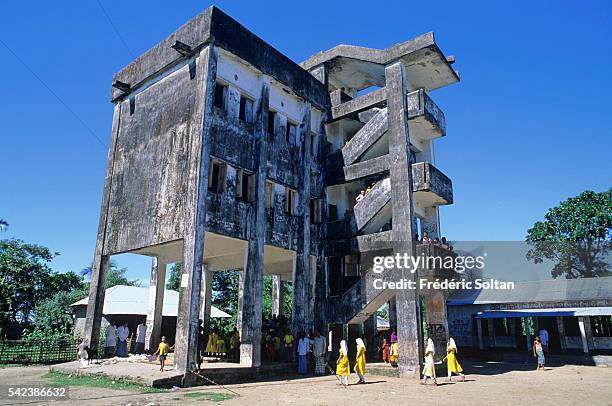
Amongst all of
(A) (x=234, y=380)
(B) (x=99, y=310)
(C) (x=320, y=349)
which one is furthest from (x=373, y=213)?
(B) (x=99, y=310)

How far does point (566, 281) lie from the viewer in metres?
29.3

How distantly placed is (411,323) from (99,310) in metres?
12.2

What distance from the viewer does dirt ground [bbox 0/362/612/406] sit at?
10.7 metres

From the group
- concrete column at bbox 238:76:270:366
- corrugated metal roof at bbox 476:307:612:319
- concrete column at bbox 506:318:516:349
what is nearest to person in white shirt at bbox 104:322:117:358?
concrete column at bbox 238:76:270:366

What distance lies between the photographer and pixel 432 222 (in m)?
22.0

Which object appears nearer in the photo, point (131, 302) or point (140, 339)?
point (140, 339)

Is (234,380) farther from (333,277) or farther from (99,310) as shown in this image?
(333,277)

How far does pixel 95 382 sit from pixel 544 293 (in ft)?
85.1

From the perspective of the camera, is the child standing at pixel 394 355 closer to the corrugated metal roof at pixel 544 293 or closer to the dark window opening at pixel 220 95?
the dark window opening at pixel 220 95

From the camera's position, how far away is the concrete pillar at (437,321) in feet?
61.8

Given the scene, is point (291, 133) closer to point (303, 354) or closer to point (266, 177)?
point (266, 177)

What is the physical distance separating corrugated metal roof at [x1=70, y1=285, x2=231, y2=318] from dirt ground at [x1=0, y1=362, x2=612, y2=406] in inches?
334

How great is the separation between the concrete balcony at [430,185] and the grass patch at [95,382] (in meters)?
12.3

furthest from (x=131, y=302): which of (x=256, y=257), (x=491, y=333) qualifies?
(x=491, y=333)
